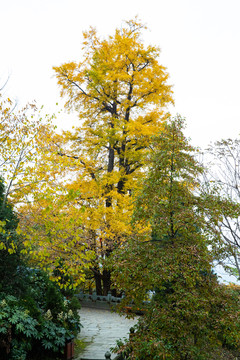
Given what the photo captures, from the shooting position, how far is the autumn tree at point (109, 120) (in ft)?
51.1

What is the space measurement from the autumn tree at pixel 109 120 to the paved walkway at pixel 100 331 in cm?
229

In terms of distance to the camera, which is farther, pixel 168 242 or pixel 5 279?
pixel 5 279

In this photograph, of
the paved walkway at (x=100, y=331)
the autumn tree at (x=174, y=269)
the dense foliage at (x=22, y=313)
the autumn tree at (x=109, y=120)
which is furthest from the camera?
the autumn tree at (x=109, y=120)

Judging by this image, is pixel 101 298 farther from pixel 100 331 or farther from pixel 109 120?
pixel 109 120

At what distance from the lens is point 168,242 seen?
6.99 metres

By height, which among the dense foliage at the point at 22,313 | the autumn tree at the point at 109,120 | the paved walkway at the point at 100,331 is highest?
the autumn tree at the point at 109,120

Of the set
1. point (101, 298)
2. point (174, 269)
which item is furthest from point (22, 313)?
point (101, 298)

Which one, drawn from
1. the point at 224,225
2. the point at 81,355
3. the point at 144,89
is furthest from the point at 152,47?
the point at 81,355

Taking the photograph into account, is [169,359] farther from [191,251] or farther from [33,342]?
[33,342]

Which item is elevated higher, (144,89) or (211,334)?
(144,89)

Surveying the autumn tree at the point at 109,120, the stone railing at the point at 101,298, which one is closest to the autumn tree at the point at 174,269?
the autumn tree at the point at 109,120

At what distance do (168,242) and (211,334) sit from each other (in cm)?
190

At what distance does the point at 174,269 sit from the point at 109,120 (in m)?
13.6

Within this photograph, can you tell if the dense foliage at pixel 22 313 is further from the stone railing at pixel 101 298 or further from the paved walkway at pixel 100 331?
the stone railing at pixel 101 298
